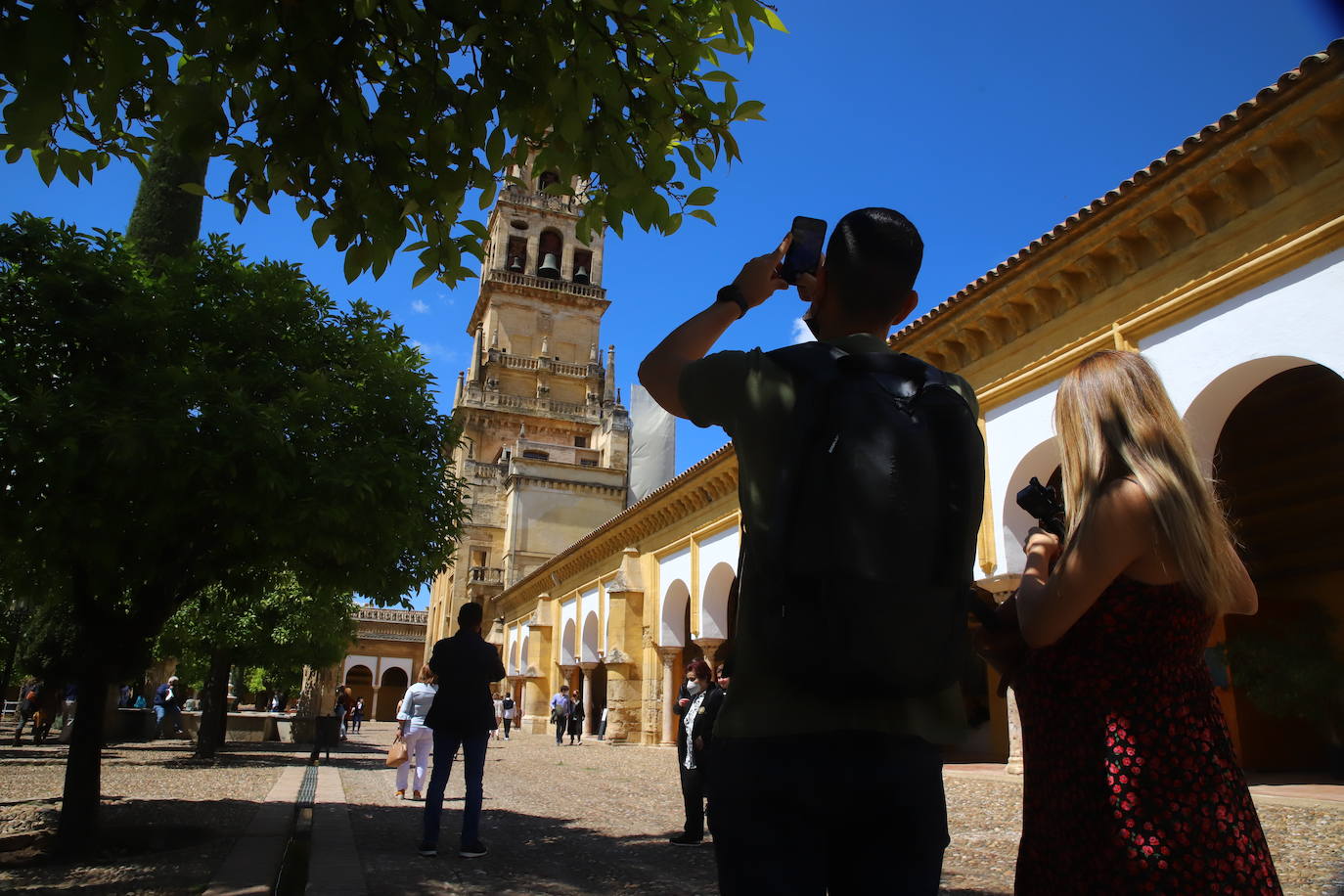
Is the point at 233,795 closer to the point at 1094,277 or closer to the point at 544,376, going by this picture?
the point at 1094,277

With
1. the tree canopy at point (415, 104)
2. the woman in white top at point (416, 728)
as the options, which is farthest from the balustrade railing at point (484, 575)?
the tree canopy at point (415, 104)

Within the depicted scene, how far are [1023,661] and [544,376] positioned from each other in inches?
1898

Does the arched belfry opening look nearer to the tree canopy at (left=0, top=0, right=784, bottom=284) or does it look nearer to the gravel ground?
the gravel ground

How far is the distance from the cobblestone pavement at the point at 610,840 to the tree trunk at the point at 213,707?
557 cm

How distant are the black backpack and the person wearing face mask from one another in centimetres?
541

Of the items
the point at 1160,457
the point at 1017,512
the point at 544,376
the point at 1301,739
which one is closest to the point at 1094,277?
the point at 1017,512

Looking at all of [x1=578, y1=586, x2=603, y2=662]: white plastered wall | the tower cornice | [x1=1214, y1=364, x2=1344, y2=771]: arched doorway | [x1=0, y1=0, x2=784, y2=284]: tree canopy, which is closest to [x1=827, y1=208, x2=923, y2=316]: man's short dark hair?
[x1=0, y1=0, x2=784, y2=284]: tree canopy

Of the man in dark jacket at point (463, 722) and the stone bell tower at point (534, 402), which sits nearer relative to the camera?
the man in dark jacket at point (463, 722)

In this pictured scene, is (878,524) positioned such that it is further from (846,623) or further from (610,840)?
(610,840)

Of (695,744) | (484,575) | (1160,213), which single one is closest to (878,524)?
(695,744)

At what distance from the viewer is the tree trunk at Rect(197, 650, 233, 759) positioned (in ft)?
54.1

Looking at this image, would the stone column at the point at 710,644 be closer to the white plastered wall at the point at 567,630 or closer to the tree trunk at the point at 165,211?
the white plastered wall at the point at 567,630

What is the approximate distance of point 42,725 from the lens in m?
20.8

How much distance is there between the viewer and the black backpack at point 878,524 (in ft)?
4.42
